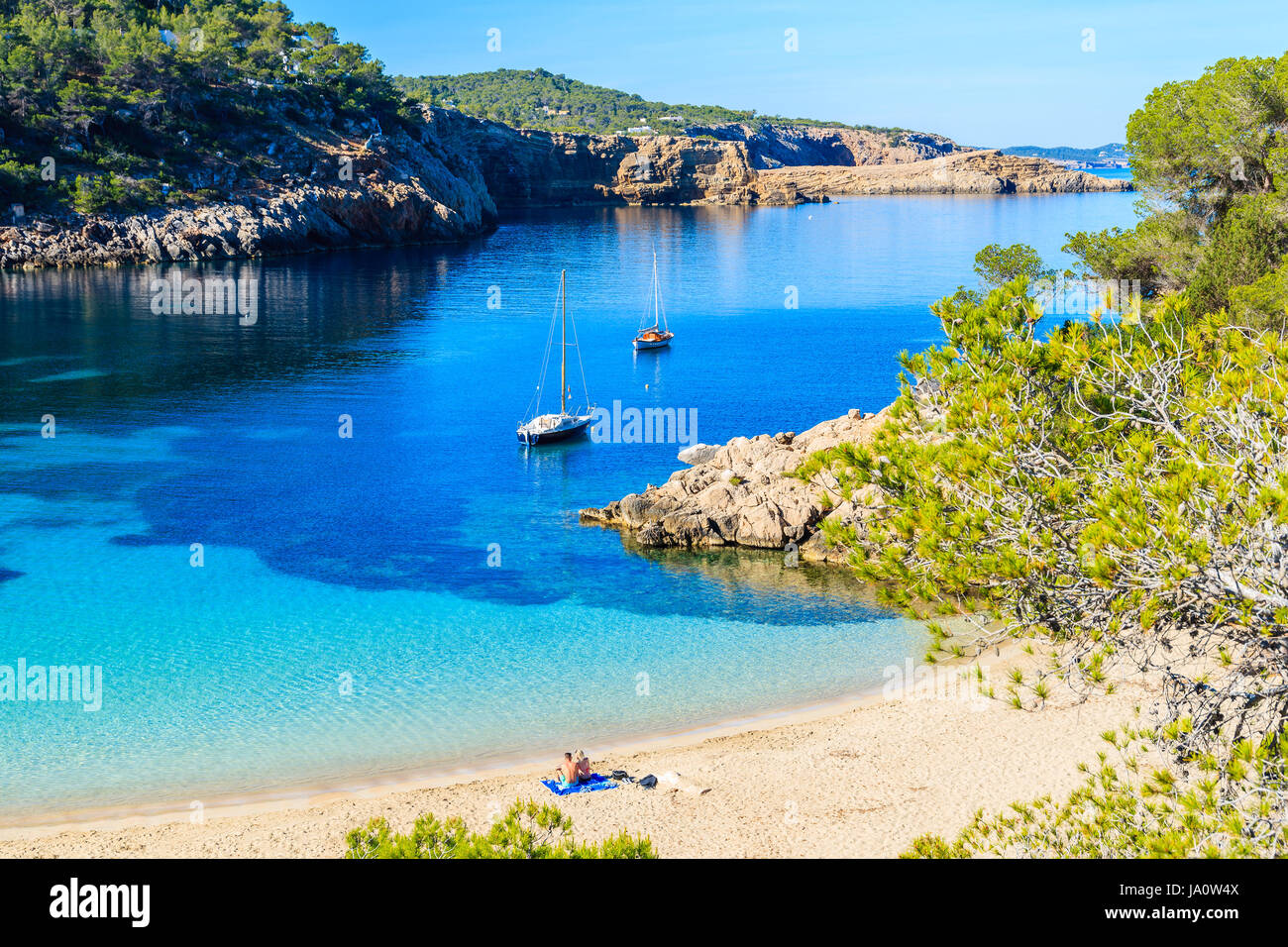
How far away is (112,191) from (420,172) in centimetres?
3492

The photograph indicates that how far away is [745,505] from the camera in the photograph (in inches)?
1277

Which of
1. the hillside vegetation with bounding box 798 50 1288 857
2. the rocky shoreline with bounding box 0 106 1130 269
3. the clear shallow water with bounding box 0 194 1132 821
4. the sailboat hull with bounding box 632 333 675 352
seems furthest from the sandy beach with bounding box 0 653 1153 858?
the rocky shoreline with bounding box 0 106 1130 269

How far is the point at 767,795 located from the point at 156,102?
343ft

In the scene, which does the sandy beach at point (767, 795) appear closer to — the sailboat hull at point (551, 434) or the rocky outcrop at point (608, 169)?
the sailboat hull at point (551, 434)

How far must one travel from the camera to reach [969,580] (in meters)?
10.7

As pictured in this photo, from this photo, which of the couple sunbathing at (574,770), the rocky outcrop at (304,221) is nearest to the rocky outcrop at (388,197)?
the rocky outcrop at (304,221)

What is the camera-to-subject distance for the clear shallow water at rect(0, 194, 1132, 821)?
70.4 feet

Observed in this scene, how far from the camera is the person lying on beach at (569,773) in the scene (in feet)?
59.6

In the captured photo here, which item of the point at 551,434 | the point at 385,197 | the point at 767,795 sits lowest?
the point at 767,795

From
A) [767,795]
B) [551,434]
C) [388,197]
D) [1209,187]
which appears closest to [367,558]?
[551,434]

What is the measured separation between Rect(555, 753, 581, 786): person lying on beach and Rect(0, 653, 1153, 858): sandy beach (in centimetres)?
37

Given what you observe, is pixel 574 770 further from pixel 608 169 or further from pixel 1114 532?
pixel 608 169
